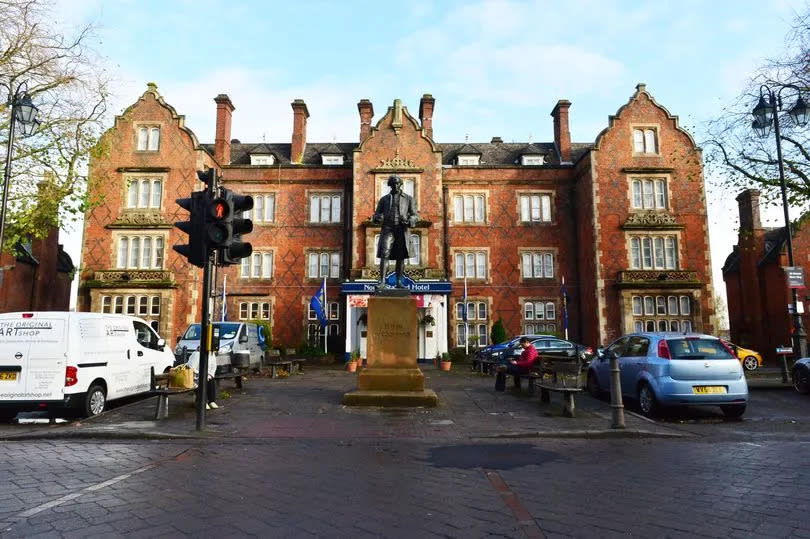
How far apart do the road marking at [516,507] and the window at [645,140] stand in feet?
90.6

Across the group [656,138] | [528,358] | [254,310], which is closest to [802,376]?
[528,358]

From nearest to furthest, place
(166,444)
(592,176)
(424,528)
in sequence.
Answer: (424,528), (166,444), (592,176)

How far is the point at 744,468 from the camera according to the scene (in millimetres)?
6207

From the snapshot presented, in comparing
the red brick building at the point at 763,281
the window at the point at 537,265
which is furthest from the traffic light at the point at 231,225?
the red brick building at the point at 763,281

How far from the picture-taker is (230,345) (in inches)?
718

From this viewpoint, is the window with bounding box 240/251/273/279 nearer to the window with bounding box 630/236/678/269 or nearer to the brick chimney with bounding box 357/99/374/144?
the brick chimney with bounding box 357/99/374/144

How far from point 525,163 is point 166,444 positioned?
1119 inches

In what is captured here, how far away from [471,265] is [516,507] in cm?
2564

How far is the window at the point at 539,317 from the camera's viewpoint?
2925cm

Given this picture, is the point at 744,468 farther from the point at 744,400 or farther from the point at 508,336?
the point at 508,336

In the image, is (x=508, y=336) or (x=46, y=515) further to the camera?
(x=508, y=336)

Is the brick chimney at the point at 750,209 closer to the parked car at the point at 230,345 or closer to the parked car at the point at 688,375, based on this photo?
the parked car at the point at 688,375

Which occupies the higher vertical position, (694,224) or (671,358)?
(694,224)

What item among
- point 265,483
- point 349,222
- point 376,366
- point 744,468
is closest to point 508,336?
point 349,222
